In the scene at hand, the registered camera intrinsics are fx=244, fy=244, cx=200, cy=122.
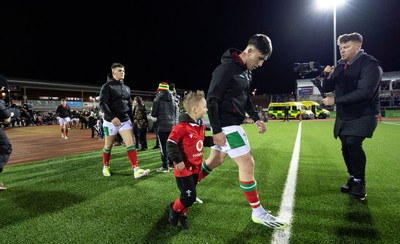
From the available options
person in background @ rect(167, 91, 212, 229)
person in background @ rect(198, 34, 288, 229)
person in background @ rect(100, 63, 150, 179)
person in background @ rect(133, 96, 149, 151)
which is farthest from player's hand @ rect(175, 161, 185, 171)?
person in background @ rect(133, 96, 149, 151)

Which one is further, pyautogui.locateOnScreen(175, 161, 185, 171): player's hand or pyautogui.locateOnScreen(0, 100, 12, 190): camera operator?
pyautogui.locateOnScreen(0, 100, 12, 190): camera operator

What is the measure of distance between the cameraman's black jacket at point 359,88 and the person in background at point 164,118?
328 centimetres

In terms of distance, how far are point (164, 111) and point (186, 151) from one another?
9.66 ft

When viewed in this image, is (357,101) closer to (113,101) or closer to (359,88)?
(359,88)

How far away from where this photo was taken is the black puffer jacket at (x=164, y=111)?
5.35 metres

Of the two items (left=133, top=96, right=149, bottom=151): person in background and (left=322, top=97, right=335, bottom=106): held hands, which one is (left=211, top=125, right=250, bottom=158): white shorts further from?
(left=133, top=96, right=149, bottom=151): person in background

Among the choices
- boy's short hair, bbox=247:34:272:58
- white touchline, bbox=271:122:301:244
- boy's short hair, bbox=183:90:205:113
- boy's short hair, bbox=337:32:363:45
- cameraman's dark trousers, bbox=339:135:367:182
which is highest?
boy's short hair, bbox=337:32:363:45

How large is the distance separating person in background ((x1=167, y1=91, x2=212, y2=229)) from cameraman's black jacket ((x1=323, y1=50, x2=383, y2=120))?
78.9 inches

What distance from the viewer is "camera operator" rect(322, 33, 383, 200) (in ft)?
10.3

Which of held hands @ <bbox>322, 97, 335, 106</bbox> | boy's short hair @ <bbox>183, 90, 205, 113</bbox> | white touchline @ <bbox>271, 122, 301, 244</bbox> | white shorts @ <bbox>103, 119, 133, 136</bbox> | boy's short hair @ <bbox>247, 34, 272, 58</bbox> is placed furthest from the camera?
white shorts @ <bbox>103, 119, 133, 136</bbox>

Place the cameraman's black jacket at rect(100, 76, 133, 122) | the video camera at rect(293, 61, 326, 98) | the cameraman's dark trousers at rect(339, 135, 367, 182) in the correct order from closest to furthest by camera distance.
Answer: the cameraman's dark trousers at rect(339, 135, 367, 182)
the video camera at rect(293, 61, 326, 98)
the cameraman's black jacket at rect(100, 76, 133, 122)

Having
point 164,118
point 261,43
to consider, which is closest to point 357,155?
point 261,43

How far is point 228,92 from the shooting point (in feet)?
8.48

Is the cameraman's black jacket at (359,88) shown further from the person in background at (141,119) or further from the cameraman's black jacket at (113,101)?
the person in background at (141,119)
